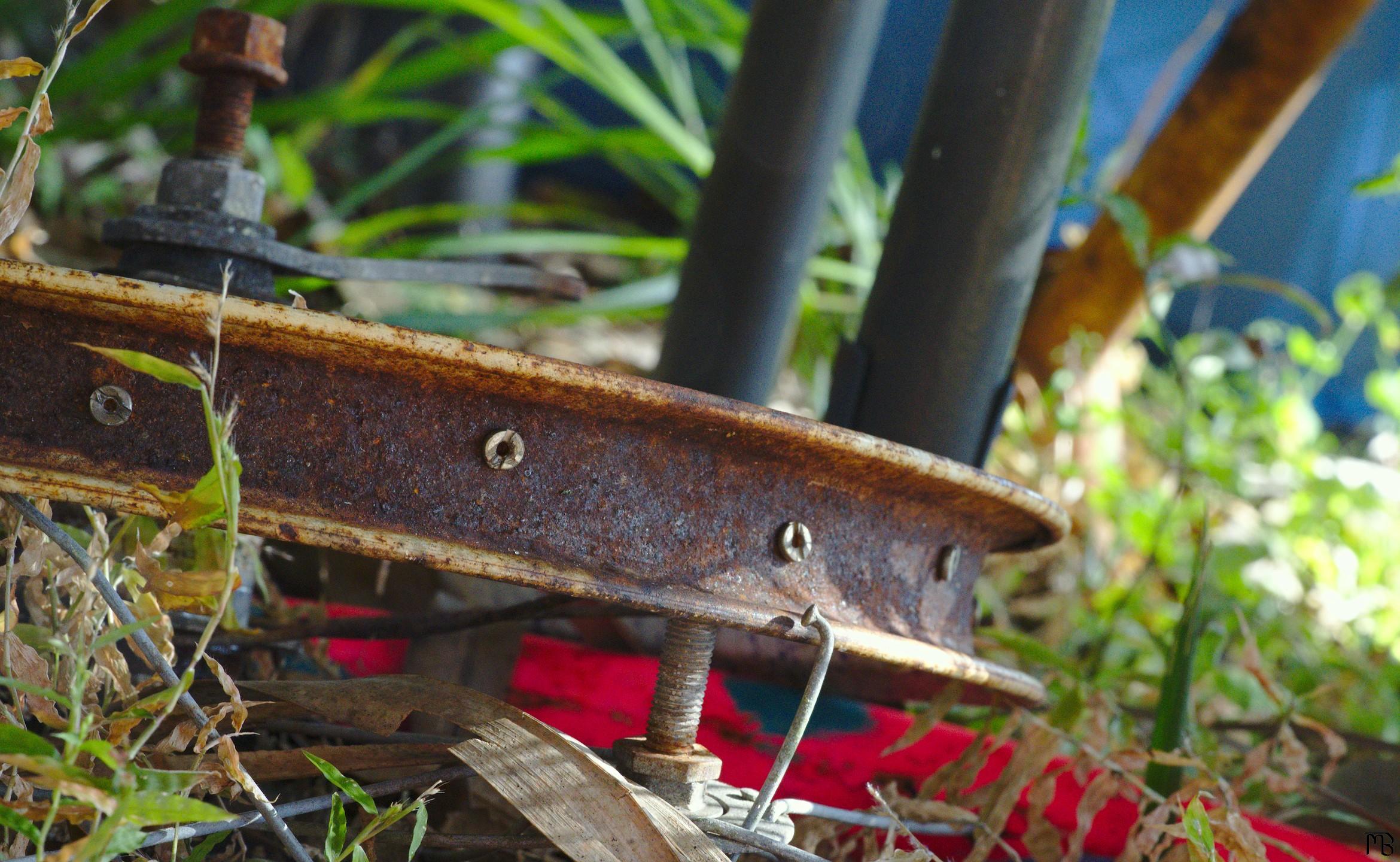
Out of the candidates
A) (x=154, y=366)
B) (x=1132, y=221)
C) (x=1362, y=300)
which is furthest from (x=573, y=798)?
(x=1362, y=300)

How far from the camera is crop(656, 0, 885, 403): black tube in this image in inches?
46.6

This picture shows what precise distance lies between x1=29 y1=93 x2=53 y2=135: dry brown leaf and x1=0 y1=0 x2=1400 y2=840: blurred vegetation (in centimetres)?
54

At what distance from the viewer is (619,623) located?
113 cm

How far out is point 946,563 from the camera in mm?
778

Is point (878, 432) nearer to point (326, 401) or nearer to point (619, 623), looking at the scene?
point (619, 623)

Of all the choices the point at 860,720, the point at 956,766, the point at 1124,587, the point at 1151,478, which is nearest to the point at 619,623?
the point at 860,720

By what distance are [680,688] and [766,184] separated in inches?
25.4

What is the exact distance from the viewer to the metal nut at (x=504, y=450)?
0.61m

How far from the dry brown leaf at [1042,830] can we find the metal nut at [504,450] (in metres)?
0.52

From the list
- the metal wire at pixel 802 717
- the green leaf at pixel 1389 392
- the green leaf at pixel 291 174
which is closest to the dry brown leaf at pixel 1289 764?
the metal wire at pixel 802 717

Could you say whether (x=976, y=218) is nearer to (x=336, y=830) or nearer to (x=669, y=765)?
(x=669, y=765)

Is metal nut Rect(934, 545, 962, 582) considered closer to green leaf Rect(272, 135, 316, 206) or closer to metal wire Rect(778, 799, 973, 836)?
metal wire Rect(778, 799, 973, 836)

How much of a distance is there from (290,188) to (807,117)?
A: 1.59 metres

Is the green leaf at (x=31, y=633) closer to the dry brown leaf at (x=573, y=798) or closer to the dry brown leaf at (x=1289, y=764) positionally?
the dry brown leaf at (x=573, y=798)
